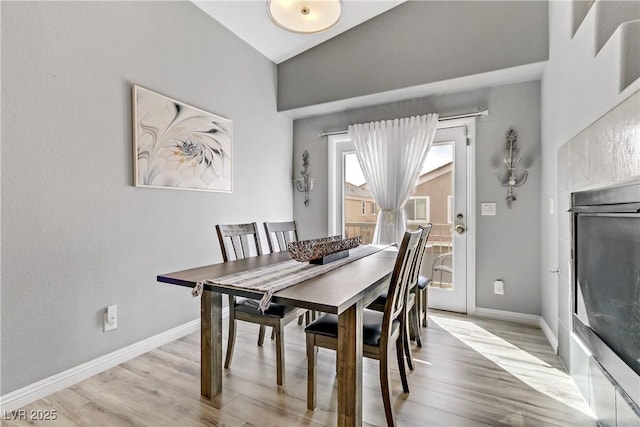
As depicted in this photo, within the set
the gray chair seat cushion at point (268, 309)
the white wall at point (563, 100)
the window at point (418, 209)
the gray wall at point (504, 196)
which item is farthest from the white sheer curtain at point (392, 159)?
the gray chair seat cushion at point (268, 309)

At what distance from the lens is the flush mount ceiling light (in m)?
1.71

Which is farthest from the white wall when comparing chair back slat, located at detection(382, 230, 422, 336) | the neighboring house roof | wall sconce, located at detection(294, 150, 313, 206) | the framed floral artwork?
the framed floral artwork

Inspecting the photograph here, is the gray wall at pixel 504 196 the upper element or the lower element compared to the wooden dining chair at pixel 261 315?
upper

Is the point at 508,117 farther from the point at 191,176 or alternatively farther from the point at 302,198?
the point at 191,176

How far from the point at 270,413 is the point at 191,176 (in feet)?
6.18

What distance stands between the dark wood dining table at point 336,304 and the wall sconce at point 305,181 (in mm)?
2127

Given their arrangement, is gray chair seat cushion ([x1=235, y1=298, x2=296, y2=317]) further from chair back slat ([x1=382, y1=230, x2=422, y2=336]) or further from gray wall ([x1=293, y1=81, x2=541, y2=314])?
gray wall ([x1=293, y1=81, x2=541, y2=314])

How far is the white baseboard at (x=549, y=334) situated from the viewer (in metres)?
2.30

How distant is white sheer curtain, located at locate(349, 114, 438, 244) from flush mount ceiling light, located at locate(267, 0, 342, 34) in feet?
5.54

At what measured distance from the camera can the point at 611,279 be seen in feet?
4.52

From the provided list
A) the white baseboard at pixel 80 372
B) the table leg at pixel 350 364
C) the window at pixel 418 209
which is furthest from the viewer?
the window at pixel 418 209

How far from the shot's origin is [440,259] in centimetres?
332

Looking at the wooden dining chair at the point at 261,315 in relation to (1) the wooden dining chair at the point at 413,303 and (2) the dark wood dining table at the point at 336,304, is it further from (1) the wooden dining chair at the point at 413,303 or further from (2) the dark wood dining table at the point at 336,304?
(1) the wooden dining chair at the point at 413,303

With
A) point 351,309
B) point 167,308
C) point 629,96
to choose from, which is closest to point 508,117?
point 629,96
